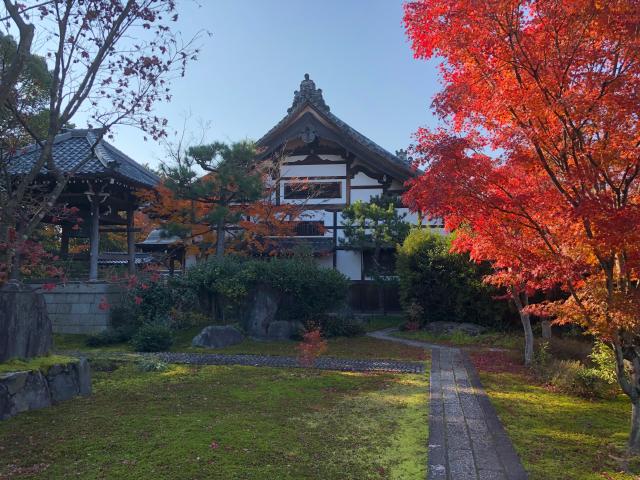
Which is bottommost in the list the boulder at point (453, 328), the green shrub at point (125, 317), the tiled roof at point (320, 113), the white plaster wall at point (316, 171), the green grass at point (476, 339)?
the green grass at point (476, 339)

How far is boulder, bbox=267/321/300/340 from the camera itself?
12.9m

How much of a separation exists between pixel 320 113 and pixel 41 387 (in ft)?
46.6

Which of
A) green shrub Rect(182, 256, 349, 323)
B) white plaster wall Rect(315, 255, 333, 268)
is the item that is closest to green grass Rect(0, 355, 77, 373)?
green shrub Rect(182, 256, 349, 323)

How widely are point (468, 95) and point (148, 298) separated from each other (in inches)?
404

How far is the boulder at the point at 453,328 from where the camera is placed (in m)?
13.6

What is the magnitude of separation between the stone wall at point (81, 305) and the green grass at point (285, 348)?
366mm

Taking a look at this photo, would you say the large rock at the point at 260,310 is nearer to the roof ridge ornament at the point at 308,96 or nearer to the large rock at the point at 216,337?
the large rock at the point at 216,337

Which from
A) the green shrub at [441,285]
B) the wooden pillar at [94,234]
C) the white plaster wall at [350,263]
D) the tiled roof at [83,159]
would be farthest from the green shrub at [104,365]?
the white plaster wall at [350,263]

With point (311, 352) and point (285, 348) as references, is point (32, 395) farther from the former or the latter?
point (285, 348)

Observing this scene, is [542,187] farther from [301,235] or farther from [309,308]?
[301,235]

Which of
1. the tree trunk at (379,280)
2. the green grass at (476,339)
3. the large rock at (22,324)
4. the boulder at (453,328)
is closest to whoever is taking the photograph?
the large rock at (22,324)

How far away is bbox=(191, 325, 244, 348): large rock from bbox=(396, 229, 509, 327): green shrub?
5.55 m

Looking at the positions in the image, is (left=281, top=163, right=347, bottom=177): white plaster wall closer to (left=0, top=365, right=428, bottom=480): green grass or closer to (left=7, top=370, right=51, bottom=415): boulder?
→ (left=0, top=365, right=428, bottom=480): green grass

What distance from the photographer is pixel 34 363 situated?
20.7 ft
